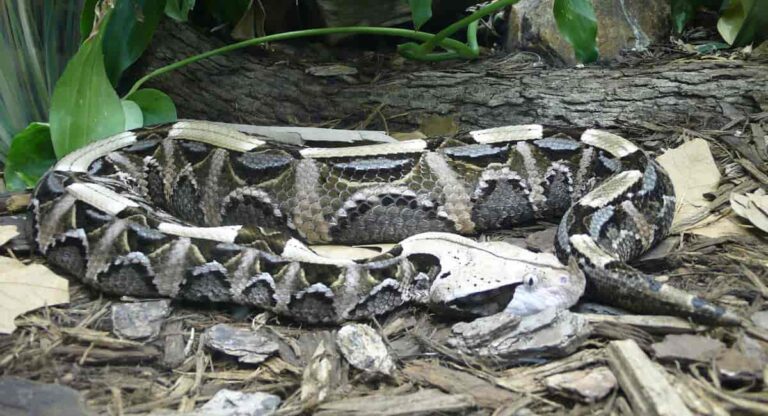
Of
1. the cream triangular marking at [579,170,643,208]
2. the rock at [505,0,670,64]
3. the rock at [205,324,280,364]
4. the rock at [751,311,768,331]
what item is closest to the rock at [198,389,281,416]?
the rock at [205,324,280,364]

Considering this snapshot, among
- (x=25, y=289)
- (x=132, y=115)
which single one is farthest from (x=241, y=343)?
(x=132, y=115)

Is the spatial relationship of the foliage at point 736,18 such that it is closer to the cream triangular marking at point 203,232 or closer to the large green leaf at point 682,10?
the large green leaf at point 682,10

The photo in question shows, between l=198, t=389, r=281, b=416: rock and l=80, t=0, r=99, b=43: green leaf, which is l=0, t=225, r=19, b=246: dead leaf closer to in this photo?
l=80, t=0, r=99, b=43: green leaf

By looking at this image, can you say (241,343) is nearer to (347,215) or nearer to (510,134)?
(347,215)

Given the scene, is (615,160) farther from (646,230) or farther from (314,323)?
(314,323)

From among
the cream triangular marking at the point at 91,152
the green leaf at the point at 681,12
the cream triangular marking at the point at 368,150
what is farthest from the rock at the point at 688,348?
the green leaf at the point at 681,12

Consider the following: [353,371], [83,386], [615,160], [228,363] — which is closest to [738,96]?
[615,160]
